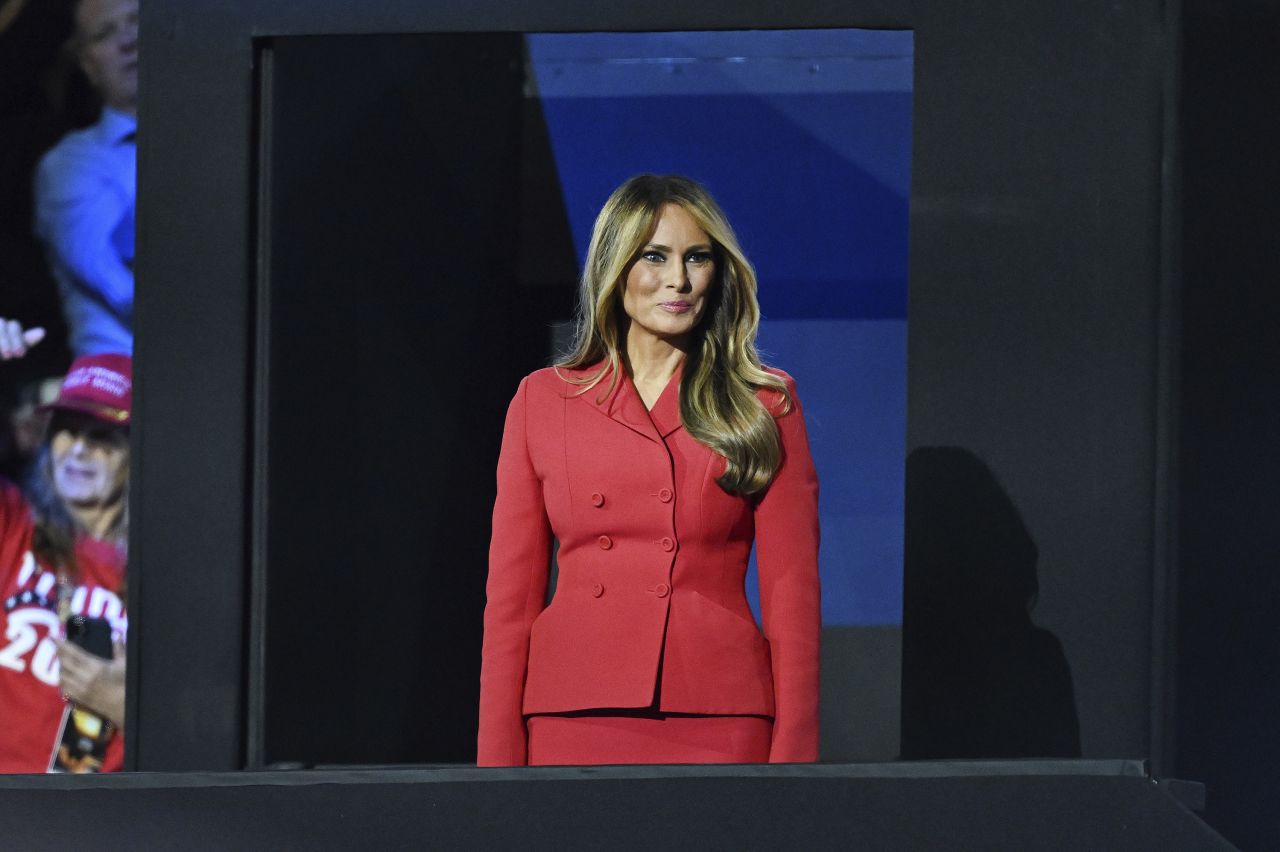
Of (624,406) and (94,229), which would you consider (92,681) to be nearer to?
(94,229)

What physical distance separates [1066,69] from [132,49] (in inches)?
93.6

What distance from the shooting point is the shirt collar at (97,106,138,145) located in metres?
4.36

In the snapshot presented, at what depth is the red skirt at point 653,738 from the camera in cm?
255

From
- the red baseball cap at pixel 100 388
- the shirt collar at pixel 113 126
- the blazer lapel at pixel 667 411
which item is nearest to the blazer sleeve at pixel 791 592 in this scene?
the blazer lapel at pixel 667 411

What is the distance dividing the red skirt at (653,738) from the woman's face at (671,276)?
603mm

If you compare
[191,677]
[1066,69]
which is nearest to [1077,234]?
[1066,69]

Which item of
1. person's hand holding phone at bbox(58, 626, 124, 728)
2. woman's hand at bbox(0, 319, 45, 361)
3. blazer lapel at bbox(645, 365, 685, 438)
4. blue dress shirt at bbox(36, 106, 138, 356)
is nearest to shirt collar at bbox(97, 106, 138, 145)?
blue dress shirt at bbox(36, 106, 138, 356)

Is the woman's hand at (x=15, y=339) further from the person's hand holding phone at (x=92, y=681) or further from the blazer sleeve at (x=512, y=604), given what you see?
the blazer sleeve at (x=512, y=604)

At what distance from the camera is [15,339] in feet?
14.5

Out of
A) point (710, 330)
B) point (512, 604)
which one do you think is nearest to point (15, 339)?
point (512, 604)

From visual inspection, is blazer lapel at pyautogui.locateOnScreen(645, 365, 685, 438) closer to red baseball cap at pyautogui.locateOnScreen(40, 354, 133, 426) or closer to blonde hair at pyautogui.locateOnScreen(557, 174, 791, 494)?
blonde hair at pyautogui.locateOnScreen(557, 174, 791, 494)

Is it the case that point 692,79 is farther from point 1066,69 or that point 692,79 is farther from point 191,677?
point 191,677

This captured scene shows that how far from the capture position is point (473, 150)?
5.35m

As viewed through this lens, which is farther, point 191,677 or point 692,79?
point 692,79
